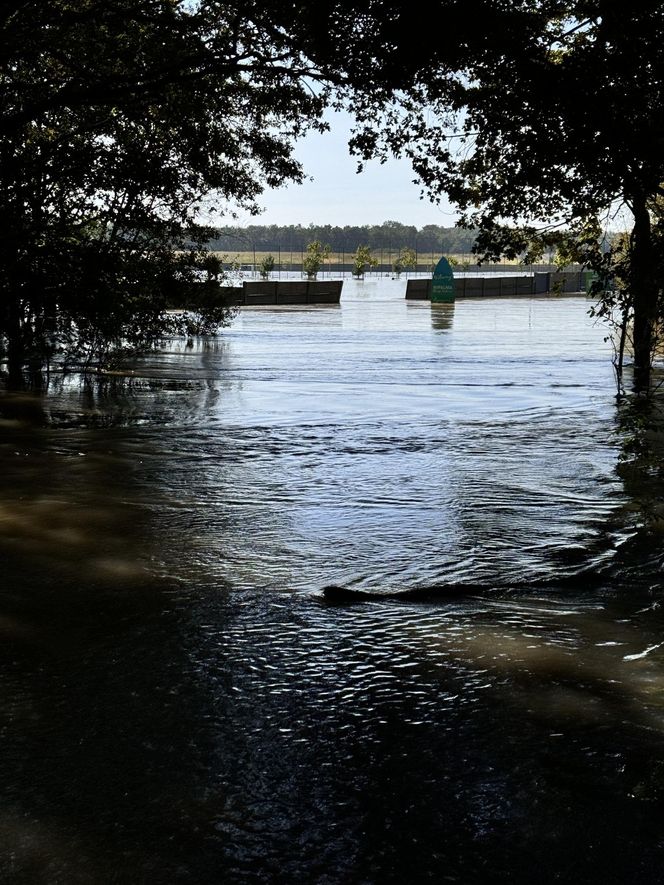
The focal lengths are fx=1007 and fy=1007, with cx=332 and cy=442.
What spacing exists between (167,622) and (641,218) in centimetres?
812

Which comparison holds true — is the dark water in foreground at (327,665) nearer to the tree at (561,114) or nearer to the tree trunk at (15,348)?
the tree at (561,114)

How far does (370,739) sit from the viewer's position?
372 centimetres

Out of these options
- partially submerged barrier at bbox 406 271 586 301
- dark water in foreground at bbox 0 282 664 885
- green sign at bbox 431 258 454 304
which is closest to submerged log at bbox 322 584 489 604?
dark water in foreground at bbox 0 282 664 885

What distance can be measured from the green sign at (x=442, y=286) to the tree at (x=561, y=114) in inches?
1369

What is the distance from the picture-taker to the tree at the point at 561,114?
6.44 meters

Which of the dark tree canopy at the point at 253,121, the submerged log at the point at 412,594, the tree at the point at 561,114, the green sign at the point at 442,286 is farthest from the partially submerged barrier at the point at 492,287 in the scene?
the submerged log at the point at 412,594

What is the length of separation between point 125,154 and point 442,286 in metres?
32.2

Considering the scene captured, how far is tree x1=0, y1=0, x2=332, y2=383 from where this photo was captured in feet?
39.8

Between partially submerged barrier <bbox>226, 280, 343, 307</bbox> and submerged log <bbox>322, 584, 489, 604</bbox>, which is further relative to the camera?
partially submerged barrier <bbox>226, 280, 343, 307</bbox>

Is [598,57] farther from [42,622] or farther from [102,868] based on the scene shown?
[102,868]

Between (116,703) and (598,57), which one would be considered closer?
(116,703)

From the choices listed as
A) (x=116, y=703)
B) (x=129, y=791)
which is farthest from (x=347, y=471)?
(x=129, y=791)

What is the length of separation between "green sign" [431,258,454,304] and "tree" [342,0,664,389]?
114ft

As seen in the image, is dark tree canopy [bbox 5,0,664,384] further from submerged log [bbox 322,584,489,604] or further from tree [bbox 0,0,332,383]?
submerged log [bbox 322,584,489,604]
